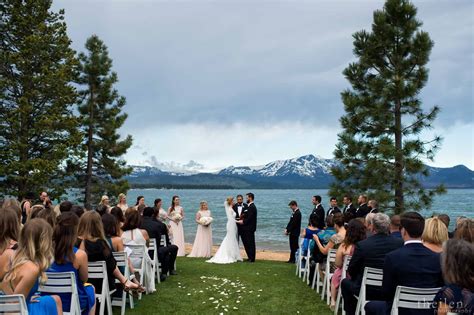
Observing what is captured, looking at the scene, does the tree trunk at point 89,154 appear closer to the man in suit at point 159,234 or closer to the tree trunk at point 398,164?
the man in suit at point 159,234

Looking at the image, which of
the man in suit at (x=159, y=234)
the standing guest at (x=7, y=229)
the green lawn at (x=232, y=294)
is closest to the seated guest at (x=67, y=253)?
the standing guest at (x=7, y=229)

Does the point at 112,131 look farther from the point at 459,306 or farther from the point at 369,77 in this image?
the point at 459,306

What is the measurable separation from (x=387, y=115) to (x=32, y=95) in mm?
14764

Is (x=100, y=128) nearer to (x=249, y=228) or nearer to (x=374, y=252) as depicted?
(x=249, y=228)

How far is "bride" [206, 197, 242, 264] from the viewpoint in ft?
40.9

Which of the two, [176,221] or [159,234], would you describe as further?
[176,221]

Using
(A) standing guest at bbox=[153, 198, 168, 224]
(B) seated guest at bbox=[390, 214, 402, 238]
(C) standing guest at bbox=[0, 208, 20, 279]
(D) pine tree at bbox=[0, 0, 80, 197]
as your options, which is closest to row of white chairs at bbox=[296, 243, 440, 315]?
(B) seated guest at bbox=[390, 214, 402, 238]

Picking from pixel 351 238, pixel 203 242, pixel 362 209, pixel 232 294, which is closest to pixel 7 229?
pixel 351 238

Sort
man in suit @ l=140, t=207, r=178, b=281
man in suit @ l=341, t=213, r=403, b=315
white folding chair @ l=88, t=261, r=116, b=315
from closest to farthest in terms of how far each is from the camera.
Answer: man in suit @ l=341, t=213, r=403, b=315 < white folding chair @ l=88, t=261, r=116, b=315 < man in suit @ l=140, t=207, r=178, b=281

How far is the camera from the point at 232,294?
7.92m

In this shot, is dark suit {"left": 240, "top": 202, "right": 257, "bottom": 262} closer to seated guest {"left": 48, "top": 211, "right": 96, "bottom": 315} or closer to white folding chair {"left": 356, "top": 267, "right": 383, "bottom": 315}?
white folding chair {"left": 356, "top": 267, "right": 383, "bottom": 315}

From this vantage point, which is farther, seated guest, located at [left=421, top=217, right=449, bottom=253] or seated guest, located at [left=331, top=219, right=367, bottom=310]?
seated guest, located at [left=331, top=219, right=367, bottom=310]

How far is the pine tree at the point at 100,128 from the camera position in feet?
80.4

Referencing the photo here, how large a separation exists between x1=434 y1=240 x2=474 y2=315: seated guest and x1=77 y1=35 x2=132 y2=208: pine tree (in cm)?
2280
